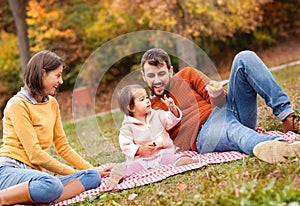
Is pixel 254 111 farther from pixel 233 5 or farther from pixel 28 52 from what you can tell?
pixel 28 52

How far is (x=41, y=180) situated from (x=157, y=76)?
116 centimetres

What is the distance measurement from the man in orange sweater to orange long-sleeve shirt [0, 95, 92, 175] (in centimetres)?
82

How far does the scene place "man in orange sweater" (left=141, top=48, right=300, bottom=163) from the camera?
392 centimetres

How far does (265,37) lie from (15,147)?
13267mm

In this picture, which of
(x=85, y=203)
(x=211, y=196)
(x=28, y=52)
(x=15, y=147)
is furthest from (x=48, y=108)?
(x=28, y=52)

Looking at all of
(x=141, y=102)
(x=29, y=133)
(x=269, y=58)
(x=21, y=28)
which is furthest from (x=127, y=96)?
(x=269, y=58)

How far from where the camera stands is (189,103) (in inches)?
170

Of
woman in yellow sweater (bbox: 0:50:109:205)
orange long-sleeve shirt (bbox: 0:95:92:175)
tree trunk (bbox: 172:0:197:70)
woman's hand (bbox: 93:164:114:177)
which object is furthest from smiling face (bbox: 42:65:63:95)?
tree trunk (bbox: 172:0:197:70)

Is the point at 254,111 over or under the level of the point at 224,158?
over

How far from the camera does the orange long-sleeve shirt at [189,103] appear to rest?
14.0 feet

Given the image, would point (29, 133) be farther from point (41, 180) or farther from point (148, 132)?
point (148, 132)

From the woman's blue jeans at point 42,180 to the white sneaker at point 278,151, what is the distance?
1259 millimetres

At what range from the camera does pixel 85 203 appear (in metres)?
3.72

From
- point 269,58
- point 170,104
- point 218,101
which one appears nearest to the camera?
point 170,104
